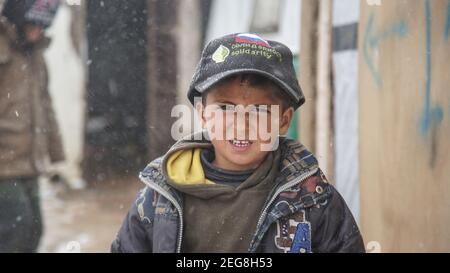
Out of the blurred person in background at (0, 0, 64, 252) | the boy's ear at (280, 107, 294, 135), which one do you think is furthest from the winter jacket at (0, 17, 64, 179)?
the boy's ear at (280, 107, 294, 135)

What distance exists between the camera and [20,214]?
12.2 ft

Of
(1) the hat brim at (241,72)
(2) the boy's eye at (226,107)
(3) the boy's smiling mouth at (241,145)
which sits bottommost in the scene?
(3) the boy's smiling mouth at (241,145)

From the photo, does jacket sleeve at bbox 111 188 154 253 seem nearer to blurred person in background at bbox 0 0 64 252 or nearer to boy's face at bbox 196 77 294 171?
boy's face at bbox 196 77 294 171

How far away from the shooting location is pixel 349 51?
12.3 ft

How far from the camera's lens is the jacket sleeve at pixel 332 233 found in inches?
71.0

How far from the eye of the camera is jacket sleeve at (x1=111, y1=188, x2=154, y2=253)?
1890mm

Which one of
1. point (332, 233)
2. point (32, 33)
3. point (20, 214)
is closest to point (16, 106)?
point (32, 33)

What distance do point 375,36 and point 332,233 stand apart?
1415 millimetres

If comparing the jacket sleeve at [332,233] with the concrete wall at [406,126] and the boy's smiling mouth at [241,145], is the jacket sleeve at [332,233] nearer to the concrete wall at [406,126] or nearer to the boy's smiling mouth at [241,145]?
the boy's smiling mouth at [241,145]

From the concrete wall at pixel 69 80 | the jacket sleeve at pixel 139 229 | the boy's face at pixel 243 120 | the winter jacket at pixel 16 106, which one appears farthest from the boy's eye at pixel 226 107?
the concrete wall at pixel 69 80

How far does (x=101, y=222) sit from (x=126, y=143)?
4.43ft

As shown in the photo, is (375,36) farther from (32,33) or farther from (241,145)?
(32,33)
